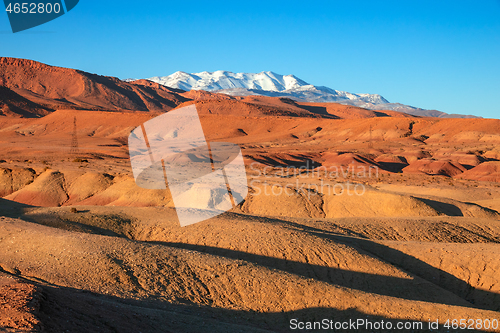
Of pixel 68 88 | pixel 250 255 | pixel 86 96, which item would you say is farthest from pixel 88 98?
pixel 250 255

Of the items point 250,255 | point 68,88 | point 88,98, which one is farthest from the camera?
point 68,88

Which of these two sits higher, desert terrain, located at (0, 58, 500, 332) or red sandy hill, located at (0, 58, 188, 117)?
desert terrain, located at (0, 58, 500, 332)

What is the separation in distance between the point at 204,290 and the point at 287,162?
4320 cm

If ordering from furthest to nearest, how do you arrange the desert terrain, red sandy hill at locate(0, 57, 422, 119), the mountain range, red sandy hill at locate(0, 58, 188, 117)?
red sandy hill at locate(0, 58, 188, 117) → the mountain range → red sandy hill at locate(0, 57, 422, 119) → the desert terrain

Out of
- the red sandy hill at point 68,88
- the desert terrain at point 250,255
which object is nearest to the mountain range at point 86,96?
the red sandy hill at point 68,88

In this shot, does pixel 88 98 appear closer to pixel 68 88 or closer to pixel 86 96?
pixel 86 96

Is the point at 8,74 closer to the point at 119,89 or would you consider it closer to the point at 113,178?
the point at 119,89

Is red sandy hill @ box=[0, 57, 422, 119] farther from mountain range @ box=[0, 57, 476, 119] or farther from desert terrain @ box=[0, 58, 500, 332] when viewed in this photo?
desert terrain @ box=[0, 58, 500, 332]

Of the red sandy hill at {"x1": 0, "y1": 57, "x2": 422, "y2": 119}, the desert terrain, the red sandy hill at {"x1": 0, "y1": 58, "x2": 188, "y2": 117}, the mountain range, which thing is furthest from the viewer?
the red sandy hill at {"x1": 0, "y1": 58, "x2": 188, "y2": 117}

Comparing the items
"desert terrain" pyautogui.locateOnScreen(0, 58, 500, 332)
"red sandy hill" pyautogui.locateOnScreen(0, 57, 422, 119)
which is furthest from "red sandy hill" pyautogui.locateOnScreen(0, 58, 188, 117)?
"desert terrain" pyautogui.locateOnScreen(0, 58, 500, 332)

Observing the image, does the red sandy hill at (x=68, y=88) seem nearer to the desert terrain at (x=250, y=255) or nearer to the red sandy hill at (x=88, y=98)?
the red sandy hill at (x=88, y=98)

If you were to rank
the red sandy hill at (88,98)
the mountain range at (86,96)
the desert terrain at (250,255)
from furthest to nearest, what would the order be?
the mountain range at (86,96) → the red sandy hill at (88,98) → the desert terrain at (250,255)

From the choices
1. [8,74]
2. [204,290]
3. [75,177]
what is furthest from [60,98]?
[204,290]

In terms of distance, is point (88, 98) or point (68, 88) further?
point (68, 88)
